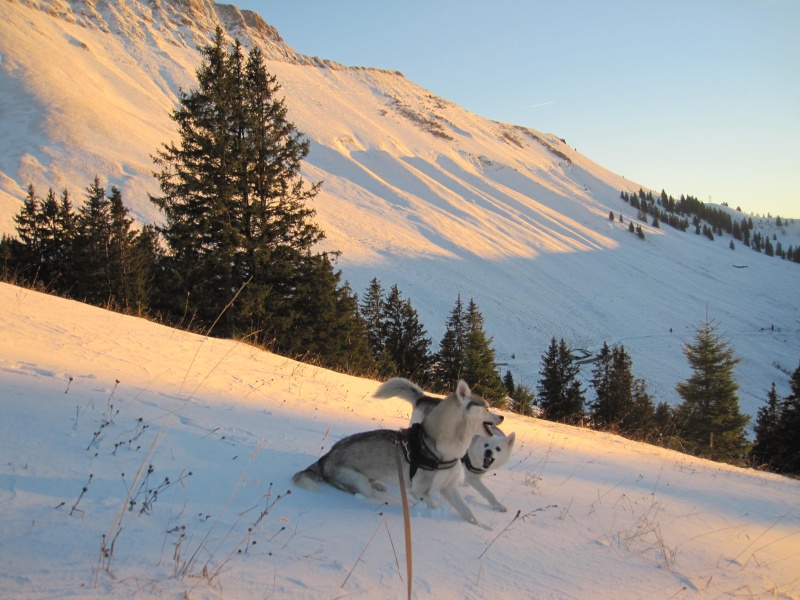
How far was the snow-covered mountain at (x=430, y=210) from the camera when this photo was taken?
7050 centimetres

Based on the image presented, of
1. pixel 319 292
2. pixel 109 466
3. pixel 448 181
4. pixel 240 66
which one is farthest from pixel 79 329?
pixel 448 181

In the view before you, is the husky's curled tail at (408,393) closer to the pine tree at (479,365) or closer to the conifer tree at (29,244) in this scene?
the pine tree at (479,365)

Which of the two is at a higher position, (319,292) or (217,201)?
(217,201)

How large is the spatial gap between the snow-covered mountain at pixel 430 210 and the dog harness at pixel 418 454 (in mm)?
50710

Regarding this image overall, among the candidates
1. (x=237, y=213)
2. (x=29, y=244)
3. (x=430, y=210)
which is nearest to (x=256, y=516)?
(x=237, y=213)

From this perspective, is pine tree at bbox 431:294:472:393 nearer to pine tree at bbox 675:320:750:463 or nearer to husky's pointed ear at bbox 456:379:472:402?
pine tree at bbox 675:320:750:463

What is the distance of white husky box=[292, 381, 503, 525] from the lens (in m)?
4.42

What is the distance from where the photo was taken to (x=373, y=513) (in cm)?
400

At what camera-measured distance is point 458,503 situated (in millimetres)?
4379

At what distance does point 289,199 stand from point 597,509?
697 inches

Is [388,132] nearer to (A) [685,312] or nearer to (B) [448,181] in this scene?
(B) [448,181]

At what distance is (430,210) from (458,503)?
108m

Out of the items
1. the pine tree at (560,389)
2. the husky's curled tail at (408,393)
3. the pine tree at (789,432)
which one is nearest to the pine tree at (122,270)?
the husky's curled tail at (408,393)

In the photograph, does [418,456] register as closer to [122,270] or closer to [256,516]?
[256,516]
